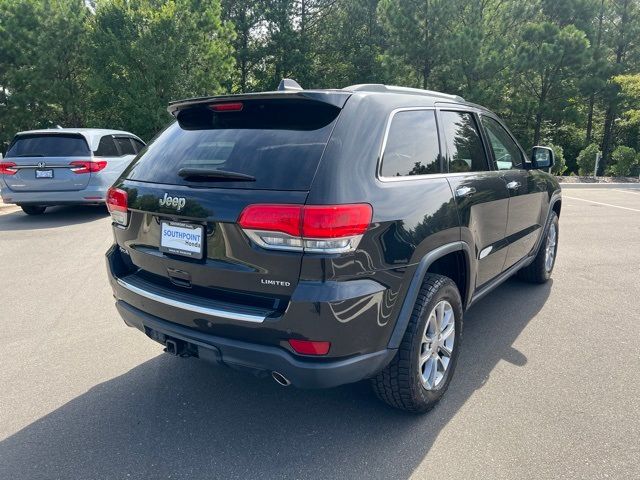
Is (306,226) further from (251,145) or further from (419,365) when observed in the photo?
(419,365)

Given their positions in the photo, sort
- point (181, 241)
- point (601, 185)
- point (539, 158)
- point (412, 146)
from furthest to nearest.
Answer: point (601, 185)
point (539, 158)
point (412, 146)
point (181, 241)

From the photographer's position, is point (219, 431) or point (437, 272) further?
point (437, 272)

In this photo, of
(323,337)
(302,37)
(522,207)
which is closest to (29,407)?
(323,337)

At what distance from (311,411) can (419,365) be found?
714 millimetres

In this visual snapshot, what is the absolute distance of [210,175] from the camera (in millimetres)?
2400

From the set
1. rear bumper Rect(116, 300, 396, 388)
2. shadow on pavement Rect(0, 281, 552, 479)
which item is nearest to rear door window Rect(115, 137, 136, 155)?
shadow on pavement Rect(0, 281, 552, 479)

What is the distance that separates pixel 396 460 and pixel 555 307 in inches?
112

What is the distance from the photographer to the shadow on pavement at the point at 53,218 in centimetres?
827

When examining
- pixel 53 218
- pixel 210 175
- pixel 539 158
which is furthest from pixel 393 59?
pixel 210 175

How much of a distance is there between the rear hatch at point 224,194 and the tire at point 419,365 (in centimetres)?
78

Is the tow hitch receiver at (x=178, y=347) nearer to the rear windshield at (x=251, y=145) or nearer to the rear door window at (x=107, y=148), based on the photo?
the rear windshield at (x=251, y=145)

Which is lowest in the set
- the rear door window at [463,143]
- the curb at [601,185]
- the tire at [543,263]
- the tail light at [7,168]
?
the curb at [601,185]

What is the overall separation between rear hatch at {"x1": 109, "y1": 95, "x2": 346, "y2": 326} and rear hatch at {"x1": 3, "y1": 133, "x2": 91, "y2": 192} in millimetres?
6348

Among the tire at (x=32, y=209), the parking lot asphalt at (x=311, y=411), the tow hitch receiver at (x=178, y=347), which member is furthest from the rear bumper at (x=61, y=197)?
the tow hitch receiver at (x=178, y=347)
